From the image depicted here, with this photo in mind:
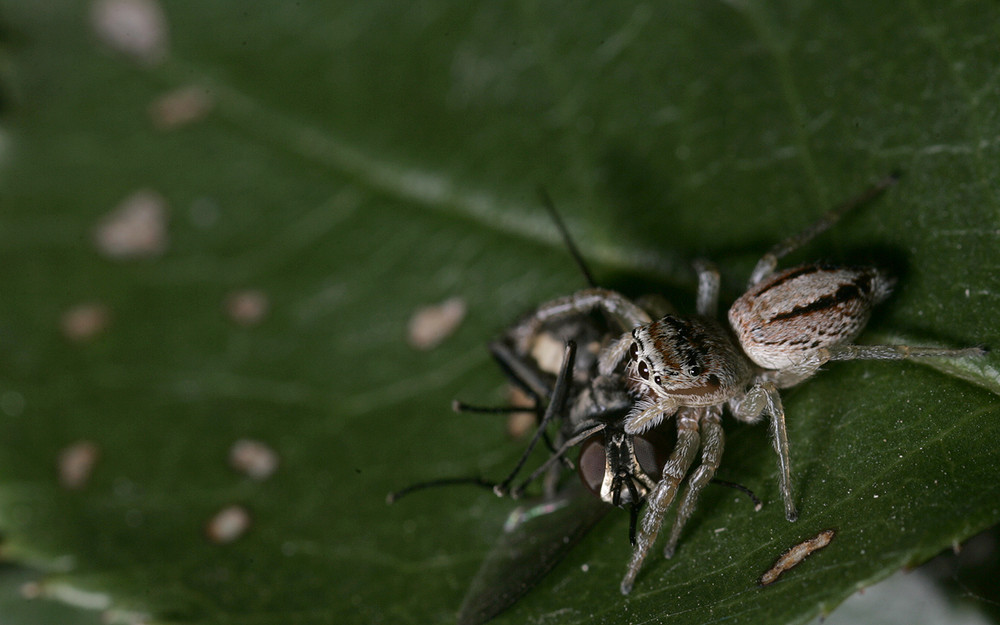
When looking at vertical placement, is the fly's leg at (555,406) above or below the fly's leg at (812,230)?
below

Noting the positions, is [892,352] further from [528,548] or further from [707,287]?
[528,548]

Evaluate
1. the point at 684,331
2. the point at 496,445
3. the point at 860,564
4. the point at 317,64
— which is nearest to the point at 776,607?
the point at 860,564

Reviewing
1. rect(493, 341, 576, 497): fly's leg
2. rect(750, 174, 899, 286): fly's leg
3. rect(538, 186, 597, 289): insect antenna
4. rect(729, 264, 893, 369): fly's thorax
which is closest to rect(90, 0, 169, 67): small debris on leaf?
rect(538, 186, 597, 289): insect antenna

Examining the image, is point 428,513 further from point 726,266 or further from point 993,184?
point 993,184

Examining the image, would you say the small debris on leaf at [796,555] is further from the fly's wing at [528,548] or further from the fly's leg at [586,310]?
the fly's leg at [586,310]

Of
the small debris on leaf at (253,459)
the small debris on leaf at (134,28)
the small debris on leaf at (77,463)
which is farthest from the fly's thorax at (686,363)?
the small debris on leaf at (134,28)

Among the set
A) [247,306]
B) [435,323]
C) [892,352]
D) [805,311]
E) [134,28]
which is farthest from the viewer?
[134,28]

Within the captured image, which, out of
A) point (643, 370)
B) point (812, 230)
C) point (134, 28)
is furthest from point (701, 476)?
point (134, 28)
